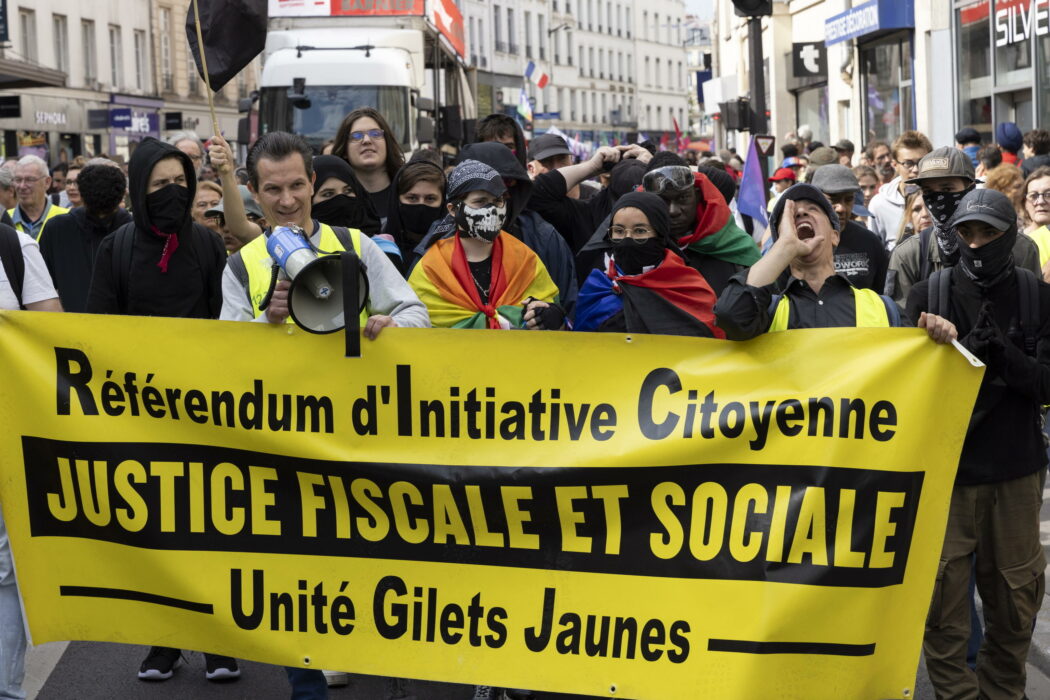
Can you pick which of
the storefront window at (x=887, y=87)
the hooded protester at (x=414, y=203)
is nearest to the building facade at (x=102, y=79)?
Result: the storefront window at (x=887, y=87)

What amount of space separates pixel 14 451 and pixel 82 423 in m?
0.24

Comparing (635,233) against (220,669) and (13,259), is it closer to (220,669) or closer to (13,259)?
(13,259)

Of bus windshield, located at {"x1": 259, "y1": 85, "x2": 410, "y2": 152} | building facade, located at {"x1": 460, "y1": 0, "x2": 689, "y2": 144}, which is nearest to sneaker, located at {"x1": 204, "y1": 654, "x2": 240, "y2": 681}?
bus windshield, located at {"x1": 259, "y1": 85, "x2": 410, "y2": 152}

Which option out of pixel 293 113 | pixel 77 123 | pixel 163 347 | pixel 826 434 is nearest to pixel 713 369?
pixel 826 434

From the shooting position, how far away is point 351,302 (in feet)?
14.6

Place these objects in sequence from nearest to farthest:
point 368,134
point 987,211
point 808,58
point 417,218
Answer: point 987,211 < point 417,218 < point 368,134 < point 808,58

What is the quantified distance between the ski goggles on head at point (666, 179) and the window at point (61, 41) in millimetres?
39836

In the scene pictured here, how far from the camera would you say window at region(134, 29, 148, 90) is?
4828 centimetres

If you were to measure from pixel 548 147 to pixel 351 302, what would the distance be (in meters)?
3.78

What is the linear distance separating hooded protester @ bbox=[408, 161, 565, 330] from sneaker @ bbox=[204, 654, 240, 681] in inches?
63.9

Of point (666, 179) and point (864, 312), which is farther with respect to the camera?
point (666, 179)

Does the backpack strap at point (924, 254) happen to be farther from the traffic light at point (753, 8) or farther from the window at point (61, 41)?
the window at point (61, 41)

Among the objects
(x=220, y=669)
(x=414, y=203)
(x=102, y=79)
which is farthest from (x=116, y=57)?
(x=220, y=669)

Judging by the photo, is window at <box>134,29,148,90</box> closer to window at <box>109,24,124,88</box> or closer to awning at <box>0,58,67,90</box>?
window at <box>109,24,124,88</box>
